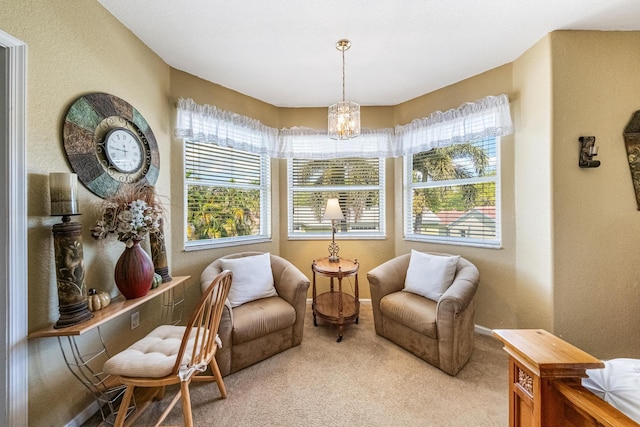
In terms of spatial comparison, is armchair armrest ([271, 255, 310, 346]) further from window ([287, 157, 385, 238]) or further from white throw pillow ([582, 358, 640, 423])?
white throw pillow ([582, 358, 640, 423])

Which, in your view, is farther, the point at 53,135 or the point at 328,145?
the point at 328,145

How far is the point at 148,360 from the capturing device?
1.28 metres

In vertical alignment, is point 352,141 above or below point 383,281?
above

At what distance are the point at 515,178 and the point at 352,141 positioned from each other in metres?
1.77

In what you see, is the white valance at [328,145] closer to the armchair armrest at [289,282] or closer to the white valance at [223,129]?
the white valance at [223,129]

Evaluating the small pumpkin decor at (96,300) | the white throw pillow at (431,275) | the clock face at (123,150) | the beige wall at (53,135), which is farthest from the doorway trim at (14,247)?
the white throw pillow at (431,275)

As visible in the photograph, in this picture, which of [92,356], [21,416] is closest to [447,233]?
[92,356]

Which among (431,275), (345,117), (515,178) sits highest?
(345,117)

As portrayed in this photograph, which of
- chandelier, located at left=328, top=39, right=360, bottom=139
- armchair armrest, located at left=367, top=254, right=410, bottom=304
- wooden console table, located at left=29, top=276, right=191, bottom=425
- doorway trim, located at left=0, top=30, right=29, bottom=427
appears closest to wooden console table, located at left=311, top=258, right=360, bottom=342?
armchair armrest, located at left=367, top=254, right=410, bottom=304

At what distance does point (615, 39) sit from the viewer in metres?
1.93

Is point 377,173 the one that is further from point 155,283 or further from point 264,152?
point 155,283

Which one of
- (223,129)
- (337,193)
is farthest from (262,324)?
(223,129)

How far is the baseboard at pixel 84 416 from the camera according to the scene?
142cm

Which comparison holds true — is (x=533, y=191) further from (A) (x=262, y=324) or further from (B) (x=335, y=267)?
(A) (x=262, y=324)
